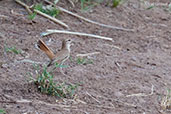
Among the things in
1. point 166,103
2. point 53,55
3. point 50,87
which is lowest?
point 166,103

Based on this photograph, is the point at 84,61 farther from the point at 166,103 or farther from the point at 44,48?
the point at 166,103

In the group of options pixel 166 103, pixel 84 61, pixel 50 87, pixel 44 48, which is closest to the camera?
pixel 50 87

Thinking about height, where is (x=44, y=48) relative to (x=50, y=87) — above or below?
above

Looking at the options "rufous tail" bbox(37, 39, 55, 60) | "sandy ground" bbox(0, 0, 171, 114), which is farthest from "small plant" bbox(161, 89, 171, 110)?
"rufous tail" bbox(37, 39, 55, 60)

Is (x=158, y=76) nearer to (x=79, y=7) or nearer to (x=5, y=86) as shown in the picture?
(x=5, y=86)

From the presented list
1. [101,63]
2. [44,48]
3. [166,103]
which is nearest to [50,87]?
[44,48]

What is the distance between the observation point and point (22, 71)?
18.8 ft

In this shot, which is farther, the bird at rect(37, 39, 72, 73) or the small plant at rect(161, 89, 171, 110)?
the bird at rect(37, 39, 72, 73)

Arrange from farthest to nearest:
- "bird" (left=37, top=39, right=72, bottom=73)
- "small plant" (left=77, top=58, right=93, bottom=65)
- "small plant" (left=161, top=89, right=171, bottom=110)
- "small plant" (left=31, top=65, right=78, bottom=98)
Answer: "small plant" (left=77, top=58, right=93, bottom=65)
"bird" (left=37, top=39, right=72, bottom=73)
"small plant" (left=161, top=89, right=171, bottom=110)
"small plant" (left=31, top=65, right=78, bottom=98)

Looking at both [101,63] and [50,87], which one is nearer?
[50,87]

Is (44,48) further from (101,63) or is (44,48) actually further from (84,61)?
(101,63)

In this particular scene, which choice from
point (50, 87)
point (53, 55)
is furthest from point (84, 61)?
point (50, 87)

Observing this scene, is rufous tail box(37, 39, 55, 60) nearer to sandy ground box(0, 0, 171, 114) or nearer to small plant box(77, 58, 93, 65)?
sandy ground box(0, 0, 171, 114)

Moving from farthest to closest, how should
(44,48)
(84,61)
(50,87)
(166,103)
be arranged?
(84,61)
(44,48)
(166,103)
(50,87)
